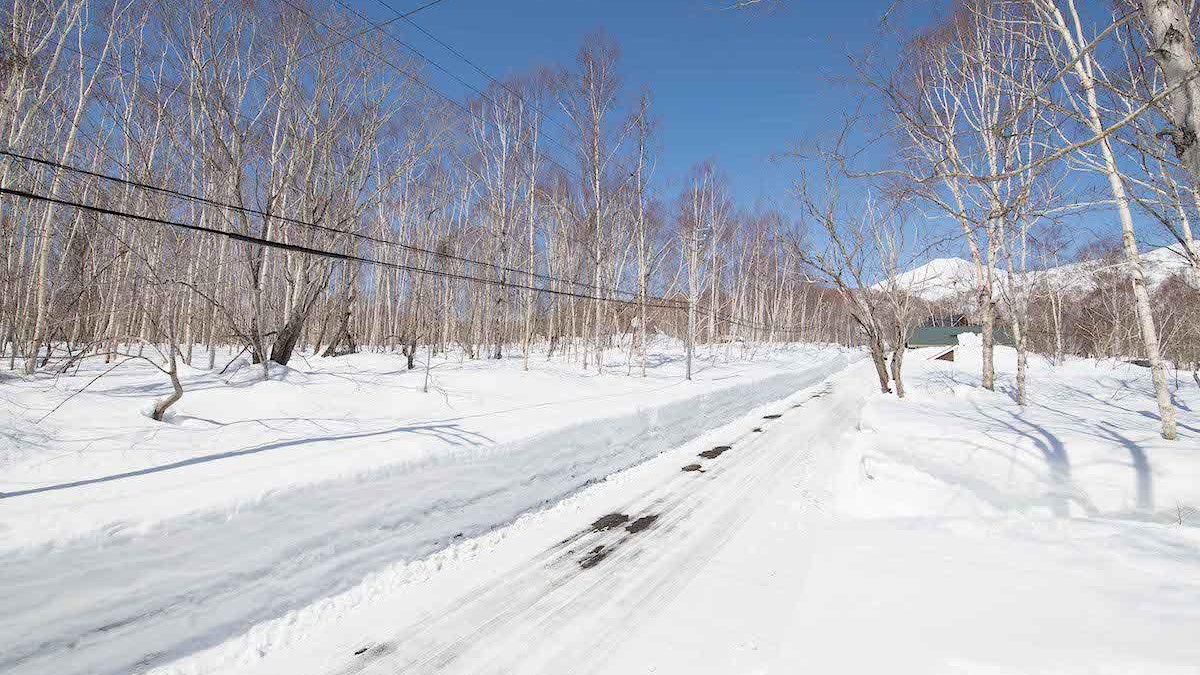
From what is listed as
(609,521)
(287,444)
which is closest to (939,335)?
(609,521)

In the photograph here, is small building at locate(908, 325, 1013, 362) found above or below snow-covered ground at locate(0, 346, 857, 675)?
above

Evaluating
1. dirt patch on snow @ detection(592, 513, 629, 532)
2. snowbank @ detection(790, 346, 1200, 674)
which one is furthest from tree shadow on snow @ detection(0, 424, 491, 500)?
snowbank @ detection(790, 346, 1200, 674)

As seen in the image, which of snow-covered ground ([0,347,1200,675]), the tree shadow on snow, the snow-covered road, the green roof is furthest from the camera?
the green roof

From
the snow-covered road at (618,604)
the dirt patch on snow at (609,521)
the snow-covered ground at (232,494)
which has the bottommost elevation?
the dirt patch on snow at (609,521)

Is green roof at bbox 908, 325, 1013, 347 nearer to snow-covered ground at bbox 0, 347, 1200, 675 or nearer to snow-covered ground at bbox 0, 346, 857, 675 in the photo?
snow-covered ground at bbox 0, 347, 1200, 675

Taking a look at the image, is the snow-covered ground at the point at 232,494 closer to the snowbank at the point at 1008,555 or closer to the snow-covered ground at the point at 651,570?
the snow-covered ground at the point at 651,570

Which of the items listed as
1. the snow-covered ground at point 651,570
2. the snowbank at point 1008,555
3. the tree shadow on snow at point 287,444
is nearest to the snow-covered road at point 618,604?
the snow-covered ground at point 651,570

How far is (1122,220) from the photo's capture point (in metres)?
7.03

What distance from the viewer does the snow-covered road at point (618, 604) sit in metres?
2.69

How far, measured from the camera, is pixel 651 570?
3.78m

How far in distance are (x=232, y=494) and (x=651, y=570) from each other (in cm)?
342

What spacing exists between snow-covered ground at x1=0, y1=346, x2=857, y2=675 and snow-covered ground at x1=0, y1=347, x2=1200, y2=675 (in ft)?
0.06

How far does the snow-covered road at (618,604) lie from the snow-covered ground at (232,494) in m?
0.68

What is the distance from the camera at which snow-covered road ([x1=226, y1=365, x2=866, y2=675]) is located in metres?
2.69
